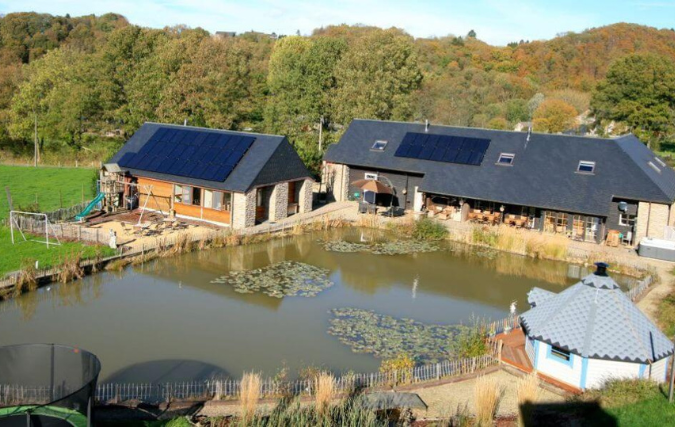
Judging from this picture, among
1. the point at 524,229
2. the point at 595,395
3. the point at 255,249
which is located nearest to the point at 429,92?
the point at 524,229

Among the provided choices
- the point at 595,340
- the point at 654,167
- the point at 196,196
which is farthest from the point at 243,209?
the point at 654,167

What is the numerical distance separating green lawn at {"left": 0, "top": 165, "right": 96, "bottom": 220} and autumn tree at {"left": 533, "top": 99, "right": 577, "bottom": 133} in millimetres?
34709

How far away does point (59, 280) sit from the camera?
18.2m

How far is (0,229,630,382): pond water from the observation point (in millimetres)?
13883

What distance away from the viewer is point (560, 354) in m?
13.0

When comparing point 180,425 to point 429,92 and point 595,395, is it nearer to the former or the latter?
point 595,395

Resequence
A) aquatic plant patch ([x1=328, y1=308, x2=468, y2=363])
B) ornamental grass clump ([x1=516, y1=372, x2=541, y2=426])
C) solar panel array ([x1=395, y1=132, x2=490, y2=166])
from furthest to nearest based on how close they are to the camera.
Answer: solar panel array ([x1=395, y1=132, x2=490, y2=166]) < aquatic plant patch ([x1=328, y1=308, x2=468, y2=363]) < ornamental grass clump ([x1=516, y1=372, x2=541, y2=426])

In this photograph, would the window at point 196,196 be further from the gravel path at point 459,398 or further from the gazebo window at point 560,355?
the gazebo window at point 560,355

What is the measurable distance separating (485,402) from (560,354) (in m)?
2.77

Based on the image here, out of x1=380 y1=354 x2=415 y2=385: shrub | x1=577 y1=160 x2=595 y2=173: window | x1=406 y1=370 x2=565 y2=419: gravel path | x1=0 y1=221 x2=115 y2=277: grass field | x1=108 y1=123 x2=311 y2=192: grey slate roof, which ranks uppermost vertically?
x1=577 y1=160 x2=595 y2=173: window

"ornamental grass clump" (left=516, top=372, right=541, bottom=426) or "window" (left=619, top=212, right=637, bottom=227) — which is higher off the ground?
"window" (left=619, top=212, right=637, bottom=227)

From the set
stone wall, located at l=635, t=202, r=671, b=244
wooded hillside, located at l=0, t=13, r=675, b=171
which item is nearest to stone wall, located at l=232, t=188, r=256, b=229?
wooded hillside, located at l=0, t=13, r=675, b=171

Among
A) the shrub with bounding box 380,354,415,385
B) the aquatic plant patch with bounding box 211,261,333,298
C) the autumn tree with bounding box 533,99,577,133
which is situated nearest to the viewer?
the shrub with bounding box 380,354,415,385

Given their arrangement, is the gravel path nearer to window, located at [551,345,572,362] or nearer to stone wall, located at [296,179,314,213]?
window, located at [551,345,572,362]
